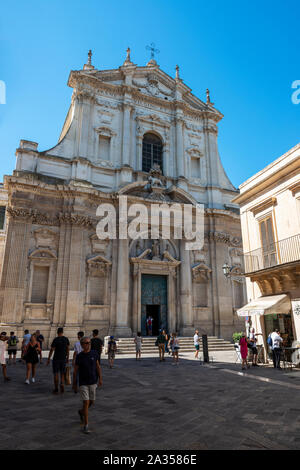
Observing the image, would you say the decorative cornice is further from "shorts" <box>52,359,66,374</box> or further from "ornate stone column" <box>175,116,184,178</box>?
"shorts" <box>52,359,66,374</box>

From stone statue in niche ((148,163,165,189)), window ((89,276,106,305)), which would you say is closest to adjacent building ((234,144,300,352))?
stone statue in niche ((148,163,165,189))

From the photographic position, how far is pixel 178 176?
75.6ft

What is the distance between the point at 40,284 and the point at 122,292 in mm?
4753

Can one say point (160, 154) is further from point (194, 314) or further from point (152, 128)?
point (194, 314)

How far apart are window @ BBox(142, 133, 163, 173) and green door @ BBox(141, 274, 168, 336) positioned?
8193mm

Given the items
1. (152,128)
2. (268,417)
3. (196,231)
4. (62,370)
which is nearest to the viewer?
(268,417)

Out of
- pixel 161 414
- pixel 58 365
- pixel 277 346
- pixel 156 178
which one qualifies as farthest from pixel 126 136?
pixel 161 414

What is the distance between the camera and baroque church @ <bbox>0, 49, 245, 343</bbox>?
17.5 m

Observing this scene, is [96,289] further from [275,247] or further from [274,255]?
[275,247]

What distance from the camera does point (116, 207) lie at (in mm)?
20125
